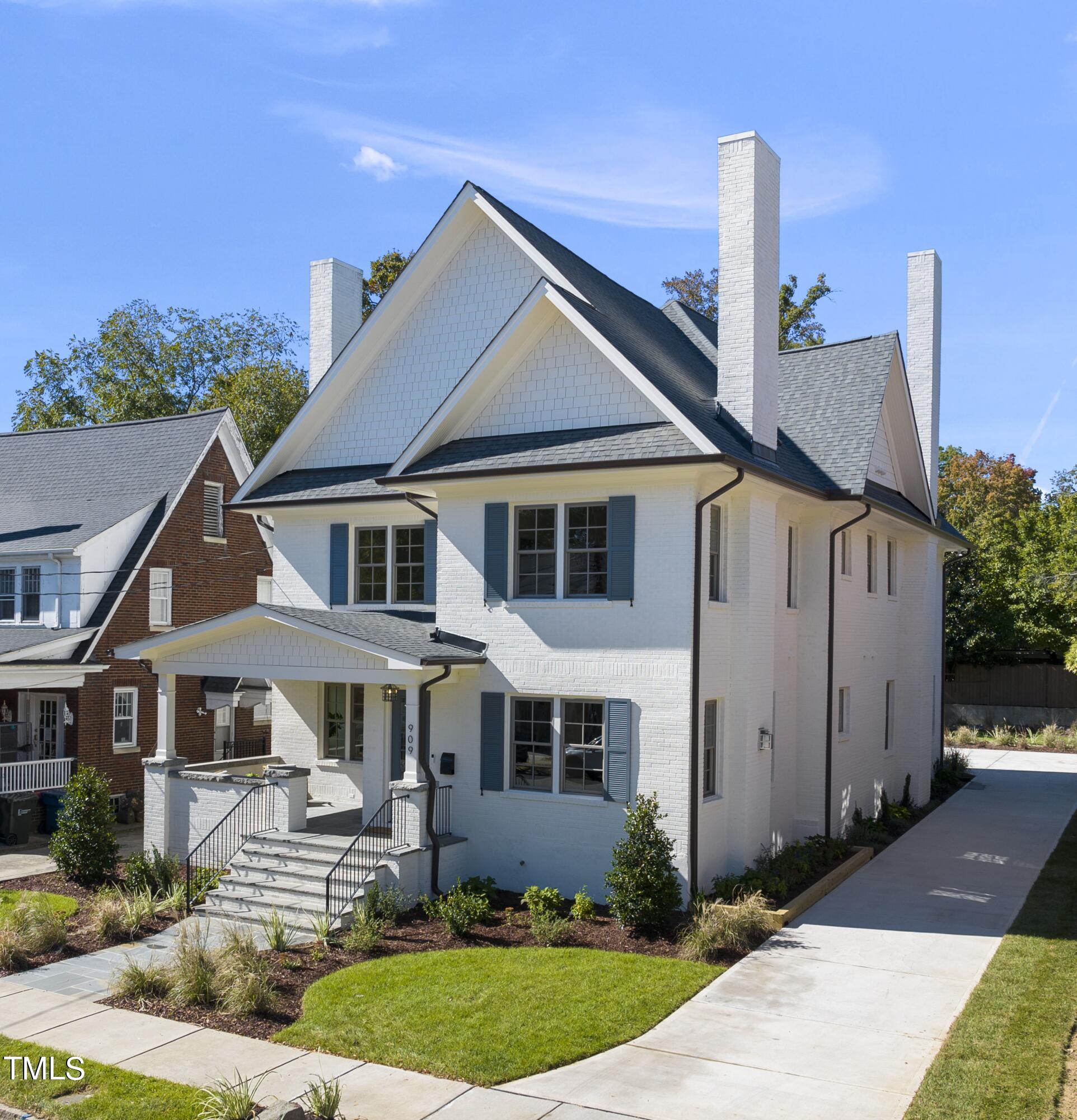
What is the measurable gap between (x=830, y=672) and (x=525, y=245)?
879cm

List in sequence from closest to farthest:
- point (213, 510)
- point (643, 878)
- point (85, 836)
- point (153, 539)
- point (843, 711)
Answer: point (643, 878)
point (85, 836)
point (843, 711)
point (153, 539)
point (213, 510)

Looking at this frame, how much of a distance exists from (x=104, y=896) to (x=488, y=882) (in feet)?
17.3

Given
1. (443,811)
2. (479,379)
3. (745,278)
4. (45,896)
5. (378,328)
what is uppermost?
(745,278)

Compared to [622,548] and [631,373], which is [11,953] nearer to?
[622,548]

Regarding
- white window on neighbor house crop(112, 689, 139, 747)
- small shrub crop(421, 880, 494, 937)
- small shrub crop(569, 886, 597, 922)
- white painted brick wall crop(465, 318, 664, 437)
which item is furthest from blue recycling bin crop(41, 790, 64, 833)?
small shrub crop(569, 886, 597, 922)

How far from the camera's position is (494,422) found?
16297 mm

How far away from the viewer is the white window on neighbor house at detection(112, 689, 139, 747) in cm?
2270

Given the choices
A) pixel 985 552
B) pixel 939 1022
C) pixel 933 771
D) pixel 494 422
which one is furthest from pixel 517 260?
pixel 985 552

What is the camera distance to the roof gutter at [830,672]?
58.4 ft

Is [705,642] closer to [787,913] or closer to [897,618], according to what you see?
[787,913]

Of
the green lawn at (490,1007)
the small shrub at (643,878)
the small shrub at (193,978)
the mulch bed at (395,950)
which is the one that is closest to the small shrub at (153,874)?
the mulch bed at (395,950)

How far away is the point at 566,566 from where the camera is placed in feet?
49.8

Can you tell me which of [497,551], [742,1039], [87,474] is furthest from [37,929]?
[87,474]

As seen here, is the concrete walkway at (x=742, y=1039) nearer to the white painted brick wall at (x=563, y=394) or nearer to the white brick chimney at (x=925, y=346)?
the white painted brick wall at (x=563, y=394)
